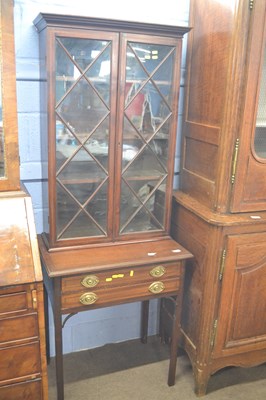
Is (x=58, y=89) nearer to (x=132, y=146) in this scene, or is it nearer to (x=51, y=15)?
(x=51, y=15)

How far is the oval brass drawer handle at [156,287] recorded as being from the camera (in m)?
1.82

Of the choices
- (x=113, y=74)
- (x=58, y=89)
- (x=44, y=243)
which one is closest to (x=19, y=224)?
(x=44, y=243)

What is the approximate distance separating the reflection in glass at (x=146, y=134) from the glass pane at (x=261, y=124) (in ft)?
1.31

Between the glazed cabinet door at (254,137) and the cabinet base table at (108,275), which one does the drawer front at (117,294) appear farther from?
the glazed cabinet door at (254,137)

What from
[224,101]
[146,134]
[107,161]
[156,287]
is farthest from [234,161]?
[156,287]

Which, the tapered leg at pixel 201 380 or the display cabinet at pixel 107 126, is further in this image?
the tapered leg at pixel 201 380

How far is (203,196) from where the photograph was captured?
1.92m

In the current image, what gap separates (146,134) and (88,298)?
79cm

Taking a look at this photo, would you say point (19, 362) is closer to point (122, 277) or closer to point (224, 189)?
point (122, 277)

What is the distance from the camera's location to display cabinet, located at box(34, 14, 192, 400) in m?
1.66

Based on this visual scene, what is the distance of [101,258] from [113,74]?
80 cm

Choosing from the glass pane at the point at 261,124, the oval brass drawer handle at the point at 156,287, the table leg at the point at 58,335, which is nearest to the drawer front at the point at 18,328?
the table leg at the point at 58,335

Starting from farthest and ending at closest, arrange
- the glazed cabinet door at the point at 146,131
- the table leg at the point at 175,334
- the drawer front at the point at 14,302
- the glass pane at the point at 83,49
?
the table leg at the point at 175,334, the glazed cabinet door at the point at 146,131, the glass pane at the point at 83,49, the drawer front at the point at 14,302

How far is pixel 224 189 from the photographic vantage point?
1.78m
